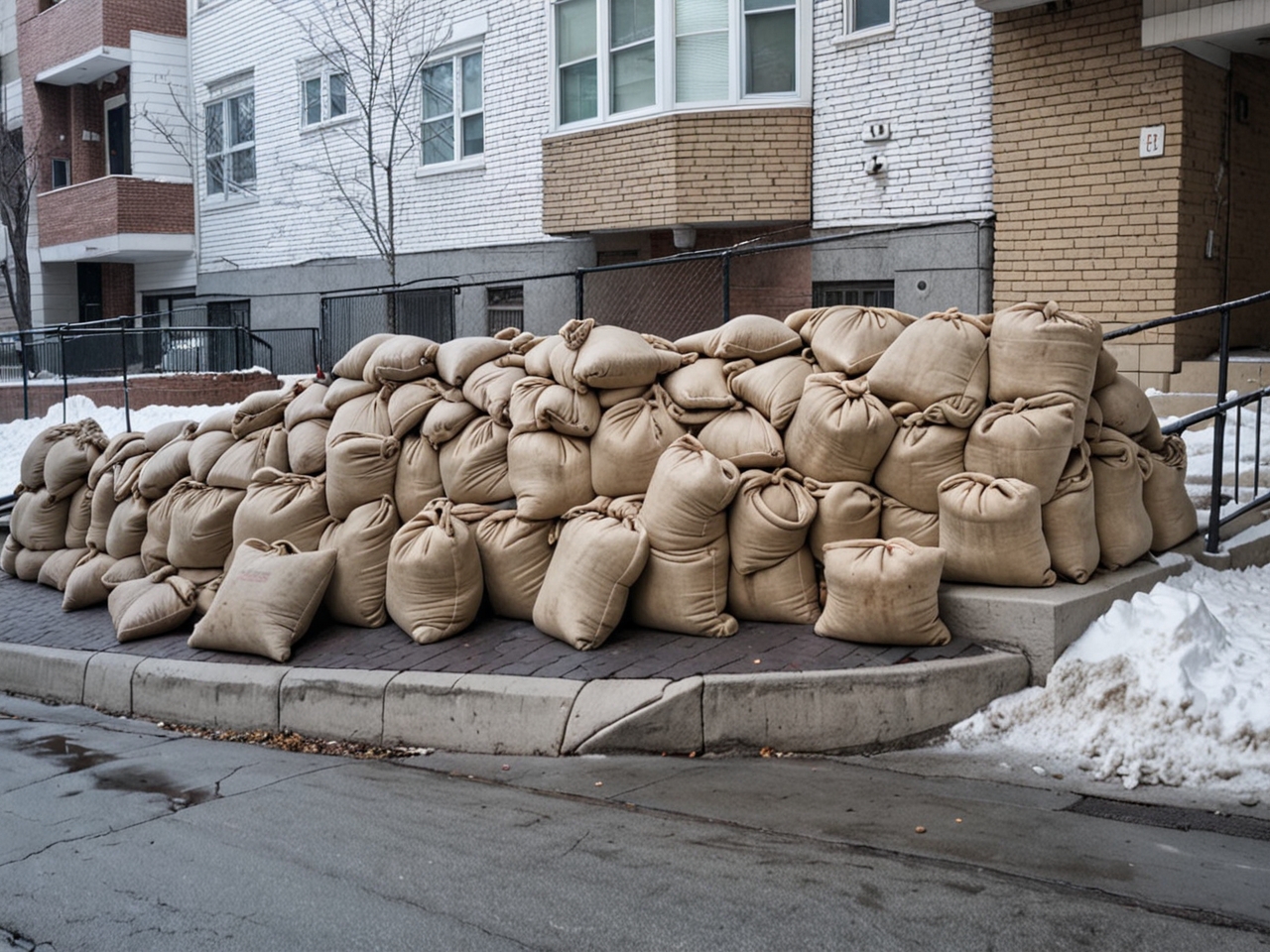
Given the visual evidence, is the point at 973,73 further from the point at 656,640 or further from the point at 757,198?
the point at 656,640

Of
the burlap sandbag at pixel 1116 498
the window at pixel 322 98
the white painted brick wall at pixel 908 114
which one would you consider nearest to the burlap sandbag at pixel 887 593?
the burlap sandbag at pixel 1116 498

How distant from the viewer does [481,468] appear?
6.45 metres

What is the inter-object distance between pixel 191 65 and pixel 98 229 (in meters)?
3.61

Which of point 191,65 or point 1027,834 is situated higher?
point 191,65

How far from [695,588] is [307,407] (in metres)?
2.86

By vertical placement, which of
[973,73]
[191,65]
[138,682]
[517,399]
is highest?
[191,65]

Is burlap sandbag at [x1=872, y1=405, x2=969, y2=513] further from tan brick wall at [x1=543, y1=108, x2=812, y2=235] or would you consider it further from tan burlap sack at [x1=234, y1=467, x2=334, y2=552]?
tan brick wall at [x1=543, y1=108, x2=812, y2=235]

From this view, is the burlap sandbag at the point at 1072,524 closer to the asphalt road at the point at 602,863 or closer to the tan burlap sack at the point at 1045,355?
the tan burlap sack at the point at 1045,355

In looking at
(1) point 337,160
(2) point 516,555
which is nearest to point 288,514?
(2) point 516,555

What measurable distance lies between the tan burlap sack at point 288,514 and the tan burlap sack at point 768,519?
247cm

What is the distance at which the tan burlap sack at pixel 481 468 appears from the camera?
6441 millimetres

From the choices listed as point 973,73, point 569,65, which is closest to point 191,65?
point 569,65

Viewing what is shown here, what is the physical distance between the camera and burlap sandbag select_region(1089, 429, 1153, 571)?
5754mm

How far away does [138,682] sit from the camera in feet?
21.6
